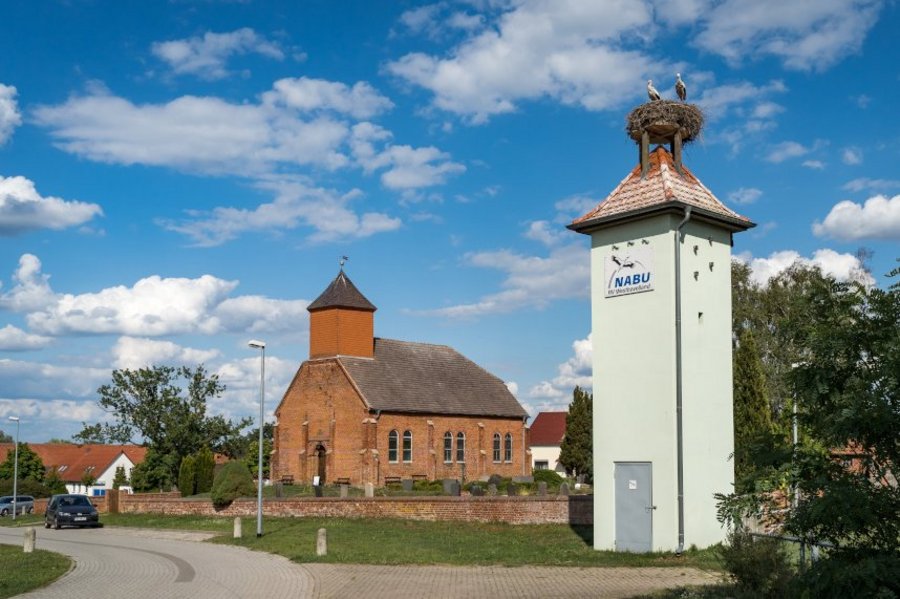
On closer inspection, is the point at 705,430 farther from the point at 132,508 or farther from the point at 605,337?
the point at 132,508

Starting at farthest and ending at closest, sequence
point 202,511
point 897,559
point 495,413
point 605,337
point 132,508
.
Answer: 1. point 495,413
2. point 132,508
3. point 202,511
4. point 605,337
5. point 897,559

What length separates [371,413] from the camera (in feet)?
164

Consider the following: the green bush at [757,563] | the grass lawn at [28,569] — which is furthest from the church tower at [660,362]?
the grass lawn at [28,569]

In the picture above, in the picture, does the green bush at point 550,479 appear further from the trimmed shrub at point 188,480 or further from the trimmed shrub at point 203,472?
the trimmed shrub at point 188,480

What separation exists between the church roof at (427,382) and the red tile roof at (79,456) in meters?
44.0

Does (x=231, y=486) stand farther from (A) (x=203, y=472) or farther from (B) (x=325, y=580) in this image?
(B) (x=325, y=580)

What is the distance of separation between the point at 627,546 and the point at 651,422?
299 centimetres

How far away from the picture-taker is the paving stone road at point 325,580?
1595 centimetres

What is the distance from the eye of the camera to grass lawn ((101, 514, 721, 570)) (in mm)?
20141

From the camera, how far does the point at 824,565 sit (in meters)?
8.43

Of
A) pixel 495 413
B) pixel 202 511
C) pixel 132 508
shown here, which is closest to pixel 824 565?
pixel 202 511

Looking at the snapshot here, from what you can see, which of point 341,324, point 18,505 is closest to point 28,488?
point 18,505

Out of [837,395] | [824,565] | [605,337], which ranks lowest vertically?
[824,565]

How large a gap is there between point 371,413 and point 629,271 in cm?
2976
